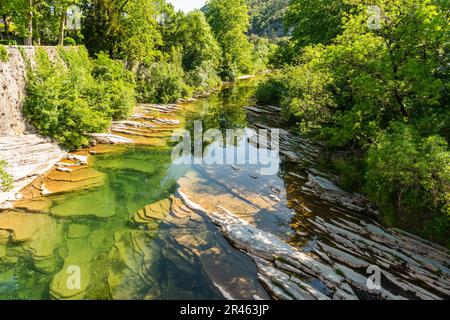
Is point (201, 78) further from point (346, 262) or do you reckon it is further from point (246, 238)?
point (346, 262)

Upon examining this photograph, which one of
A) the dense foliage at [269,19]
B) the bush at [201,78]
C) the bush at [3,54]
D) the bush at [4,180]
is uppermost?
the dense foliage at [269,19]

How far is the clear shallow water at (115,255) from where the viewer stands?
31.8ft

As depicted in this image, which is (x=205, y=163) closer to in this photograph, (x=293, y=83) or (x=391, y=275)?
(x=293, y=83)

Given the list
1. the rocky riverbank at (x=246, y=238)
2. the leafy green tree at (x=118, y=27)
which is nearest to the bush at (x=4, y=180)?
the rocky riverbank at (x=246, y=238)

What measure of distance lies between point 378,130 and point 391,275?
22.7 ft

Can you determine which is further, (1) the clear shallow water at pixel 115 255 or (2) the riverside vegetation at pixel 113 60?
(2) the riverside vegetation at pixel 113 60

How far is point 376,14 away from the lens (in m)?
14.0

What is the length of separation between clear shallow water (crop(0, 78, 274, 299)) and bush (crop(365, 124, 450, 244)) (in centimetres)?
620

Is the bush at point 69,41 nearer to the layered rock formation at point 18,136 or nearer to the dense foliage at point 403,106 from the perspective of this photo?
the layered rock formation at point 18,136

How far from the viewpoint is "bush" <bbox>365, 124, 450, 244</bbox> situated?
9883mm

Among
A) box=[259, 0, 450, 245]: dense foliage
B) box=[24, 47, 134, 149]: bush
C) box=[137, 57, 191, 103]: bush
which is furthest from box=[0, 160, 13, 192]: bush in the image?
box=[137, 57, 191, 103]: bush

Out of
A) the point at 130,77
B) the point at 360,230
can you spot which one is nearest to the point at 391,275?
the point at 360,230

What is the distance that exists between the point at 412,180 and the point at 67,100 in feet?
66.6

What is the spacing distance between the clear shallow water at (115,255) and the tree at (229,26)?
5319cm
